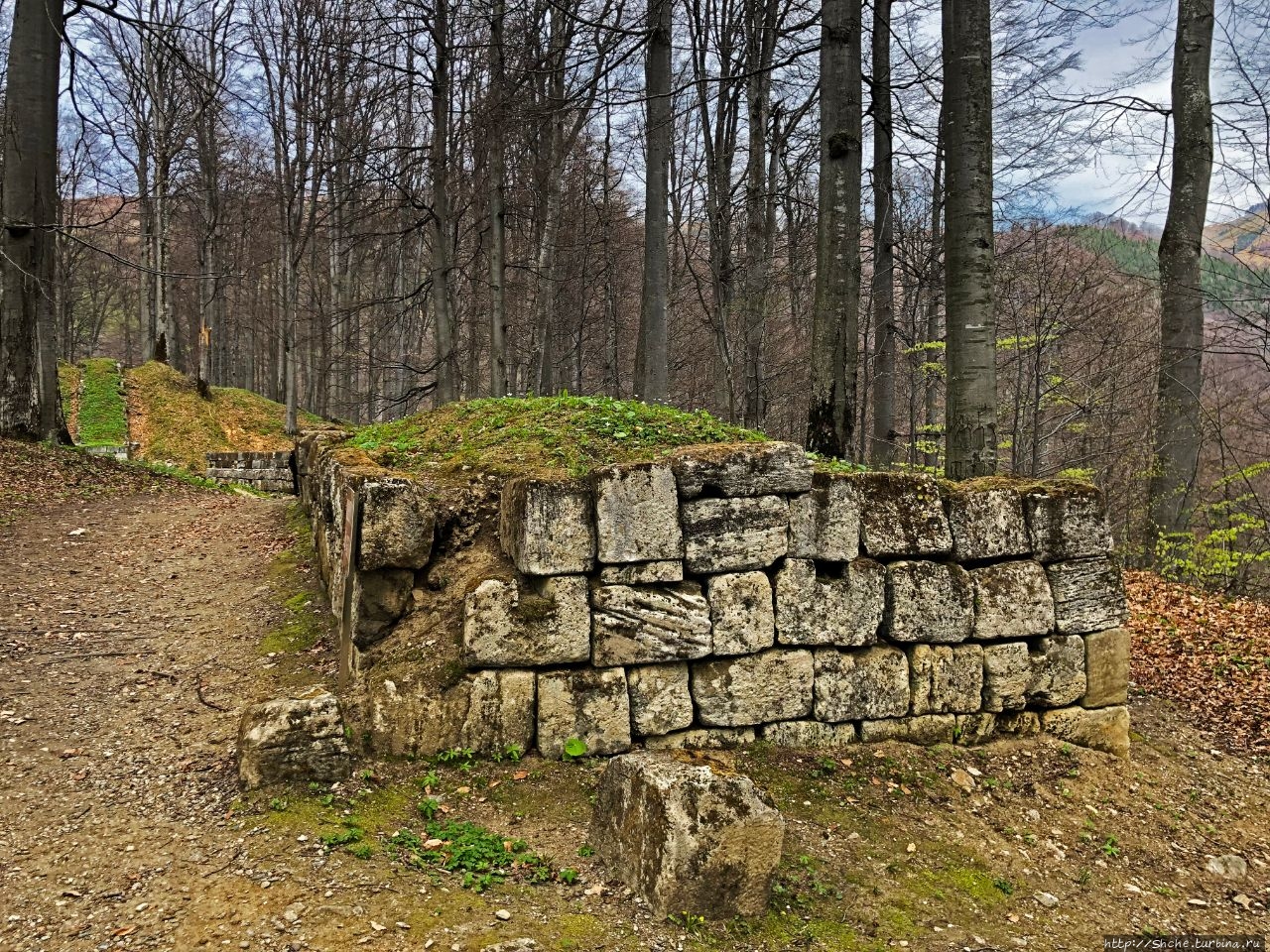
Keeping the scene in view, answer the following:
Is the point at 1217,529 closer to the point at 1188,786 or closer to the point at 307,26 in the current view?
the point at 1188,786

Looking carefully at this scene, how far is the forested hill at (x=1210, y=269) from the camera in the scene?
9.17m

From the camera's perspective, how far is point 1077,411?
38.3 ft

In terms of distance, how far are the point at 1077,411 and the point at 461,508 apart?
415 inches

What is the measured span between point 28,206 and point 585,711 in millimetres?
11724

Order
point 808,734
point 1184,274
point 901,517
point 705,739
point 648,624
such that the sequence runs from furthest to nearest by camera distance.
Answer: point 1184,274 < point 901,517 < point 808,734 < point 705,739 < point 648,624

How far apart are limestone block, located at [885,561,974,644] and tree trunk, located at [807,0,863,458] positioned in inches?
117

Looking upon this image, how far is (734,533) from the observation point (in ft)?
15.9

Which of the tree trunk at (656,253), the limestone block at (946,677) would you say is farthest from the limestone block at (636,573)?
the tree trunk at (656,253)

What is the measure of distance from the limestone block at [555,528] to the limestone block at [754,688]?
1.09m

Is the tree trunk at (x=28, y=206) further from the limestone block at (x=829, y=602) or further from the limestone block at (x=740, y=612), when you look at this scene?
the limestone block at (x=829, y=602)

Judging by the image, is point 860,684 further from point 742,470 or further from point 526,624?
point 526,624

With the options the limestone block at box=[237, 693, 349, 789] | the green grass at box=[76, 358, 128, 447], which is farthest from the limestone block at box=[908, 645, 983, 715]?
the green grass at box=[76, 358, 128, 447]

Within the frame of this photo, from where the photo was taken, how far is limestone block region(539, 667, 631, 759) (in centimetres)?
457

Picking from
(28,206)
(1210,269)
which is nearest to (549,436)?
(28,206)
